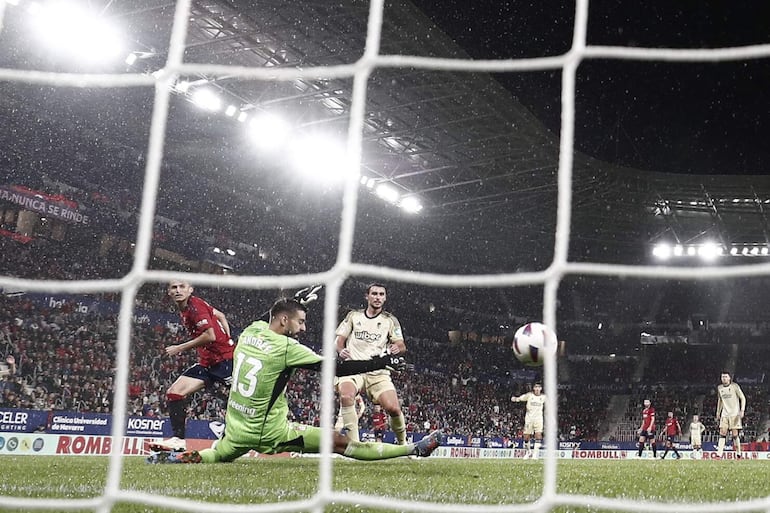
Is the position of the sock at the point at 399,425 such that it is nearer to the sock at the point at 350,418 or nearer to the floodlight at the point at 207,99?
the sock at the point at 350,418

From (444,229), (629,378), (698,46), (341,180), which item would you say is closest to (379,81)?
(341,180)

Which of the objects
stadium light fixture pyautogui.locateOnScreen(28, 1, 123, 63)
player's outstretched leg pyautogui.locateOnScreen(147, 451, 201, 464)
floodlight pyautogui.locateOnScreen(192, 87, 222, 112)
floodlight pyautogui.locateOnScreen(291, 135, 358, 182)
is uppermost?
stadium light fixture pyautogui.locateOnScreen(28, 1, 123, 63)

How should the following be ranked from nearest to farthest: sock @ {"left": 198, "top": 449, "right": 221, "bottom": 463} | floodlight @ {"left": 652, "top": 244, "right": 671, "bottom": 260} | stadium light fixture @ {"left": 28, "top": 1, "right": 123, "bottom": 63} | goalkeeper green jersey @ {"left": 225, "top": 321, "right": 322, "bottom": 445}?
goalkeeper green jersey @ {"left": 225, "top": 321, "right": 322, "bottom": 445} < sock @ {"left": 198, "top": 449, "right": 221, "bottom": 463} < stadium light fixture @ {"left": 28, "top": 1, "right": 123, "bottom": 63} < floodlight @ {"left": 652, "top": 244, "right": 671, "bottom": 260}

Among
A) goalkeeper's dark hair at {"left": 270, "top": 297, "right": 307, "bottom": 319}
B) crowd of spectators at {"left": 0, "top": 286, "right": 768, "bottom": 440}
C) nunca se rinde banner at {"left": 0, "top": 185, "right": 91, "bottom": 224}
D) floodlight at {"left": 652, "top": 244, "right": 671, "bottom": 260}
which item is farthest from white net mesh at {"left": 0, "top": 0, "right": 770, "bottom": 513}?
floodlight at {"left": 652, "top": 244, "right": 671, "bottom": 260}

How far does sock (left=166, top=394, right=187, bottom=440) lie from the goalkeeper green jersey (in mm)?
1900

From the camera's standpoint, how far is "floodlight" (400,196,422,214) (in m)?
26.5

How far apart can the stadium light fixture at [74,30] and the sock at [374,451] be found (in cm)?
1256

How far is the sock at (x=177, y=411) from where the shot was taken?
23.6 ft

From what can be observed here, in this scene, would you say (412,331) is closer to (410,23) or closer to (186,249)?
(186,249)

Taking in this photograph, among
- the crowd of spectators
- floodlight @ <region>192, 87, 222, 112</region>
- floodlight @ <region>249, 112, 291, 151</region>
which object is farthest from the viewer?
floodlight @ <region>249, 112, 291, 151</region>

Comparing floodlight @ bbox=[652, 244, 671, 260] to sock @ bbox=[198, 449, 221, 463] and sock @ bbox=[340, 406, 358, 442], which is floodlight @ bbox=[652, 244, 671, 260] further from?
sock @ bbox=[198, 449, 221, 463]

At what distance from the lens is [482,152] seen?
74.3 ft

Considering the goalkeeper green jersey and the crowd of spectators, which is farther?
the crowd of spectators

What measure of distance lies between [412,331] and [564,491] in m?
24.9
